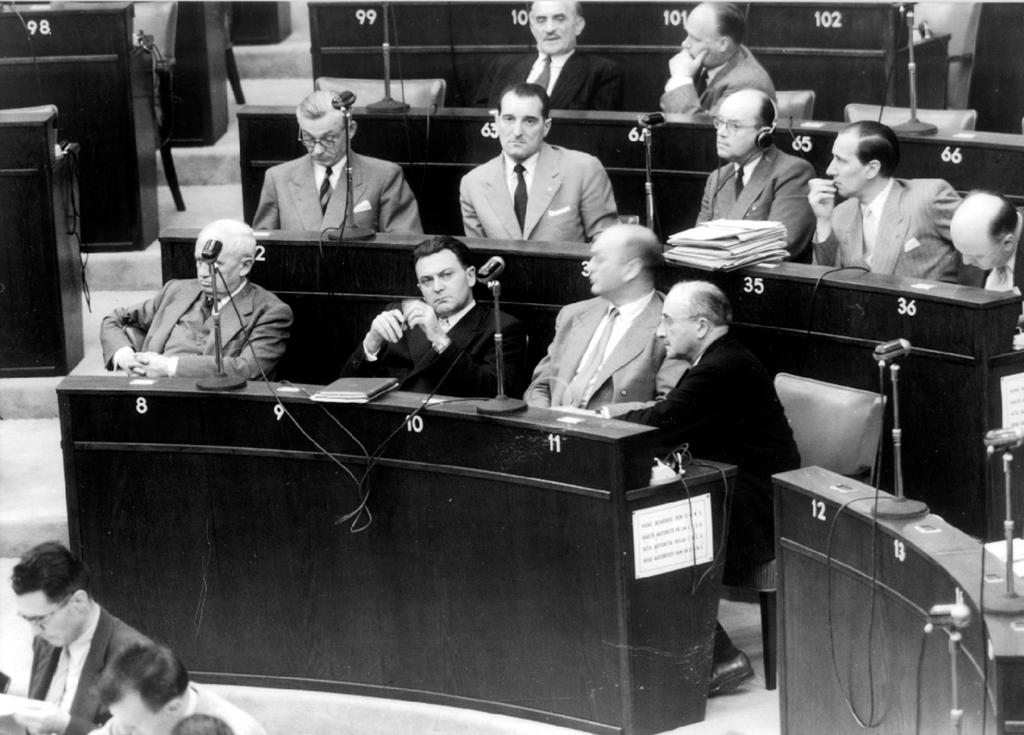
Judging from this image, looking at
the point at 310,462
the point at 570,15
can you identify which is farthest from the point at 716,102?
the point at 310,462

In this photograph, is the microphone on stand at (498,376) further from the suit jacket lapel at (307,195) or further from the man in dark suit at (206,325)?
the suit jacket lapel at (307,195)

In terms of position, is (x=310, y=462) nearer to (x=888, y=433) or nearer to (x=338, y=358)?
(x=338, y=358)

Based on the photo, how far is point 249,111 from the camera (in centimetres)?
675

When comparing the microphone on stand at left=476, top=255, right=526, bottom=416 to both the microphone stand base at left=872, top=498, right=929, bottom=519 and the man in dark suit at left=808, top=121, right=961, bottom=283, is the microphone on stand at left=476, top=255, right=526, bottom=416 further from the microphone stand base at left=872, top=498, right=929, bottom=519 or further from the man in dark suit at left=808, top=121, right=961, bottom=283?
the man in dark suit at left=808, top=121, right=961, bottom=283

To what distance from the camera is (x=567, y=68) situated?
693cm

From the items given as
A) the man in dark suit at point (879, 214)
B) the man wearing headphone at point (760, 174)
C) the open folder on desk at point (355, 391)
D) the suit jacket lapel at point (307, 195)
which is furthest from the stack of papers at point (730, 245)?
the suit jacket lapel at point (307, 195)

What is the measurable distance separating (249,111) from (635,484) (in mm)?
2943

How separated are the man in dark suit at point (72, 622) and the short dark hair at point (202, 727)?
1.03 m

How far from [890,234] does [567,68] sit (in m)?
1.93

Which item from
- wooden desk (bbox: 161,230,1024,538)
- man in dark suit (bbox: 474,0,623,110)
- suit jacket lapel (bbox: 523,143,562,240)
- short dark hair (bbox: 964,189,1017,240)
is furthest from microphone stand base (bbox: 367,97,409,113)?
short dark hair (bbox: 964,189,1017,240)

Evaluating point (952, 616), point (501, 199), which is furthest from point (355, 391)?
point (952, 616)

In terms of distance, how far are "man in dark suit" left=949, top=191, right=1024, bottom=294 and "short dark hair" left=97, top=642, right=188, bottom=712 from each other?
2598 mm

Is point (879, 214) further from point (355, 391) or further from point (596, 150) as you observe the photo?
point (355, 391)

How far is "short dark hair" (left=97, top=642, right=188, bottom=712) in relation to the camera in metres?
3.29
